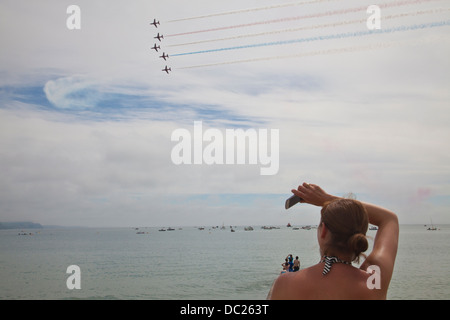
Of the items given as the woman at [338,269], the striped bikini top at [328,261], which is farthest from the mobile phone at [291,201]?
the striped bikini top at [328,261]

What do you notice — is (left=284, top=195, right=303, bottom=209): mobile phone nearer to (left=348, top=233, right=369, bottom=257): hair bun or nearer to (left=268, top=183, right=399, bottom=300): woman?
A: (left=268, top=183, right=399, bottom=300): woman

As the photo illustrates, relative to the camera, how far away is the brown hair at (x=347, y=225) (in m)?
2.24

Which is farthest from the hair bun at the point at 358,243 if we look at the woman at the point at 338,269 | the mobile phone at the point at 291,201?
the mobile phone at the point at 291,201

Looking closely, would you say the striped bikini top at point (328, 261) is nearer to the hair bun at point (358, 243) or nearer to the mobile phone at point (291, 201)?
the hair bun at point (358, 243)

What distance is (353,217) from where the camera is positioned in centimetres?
224

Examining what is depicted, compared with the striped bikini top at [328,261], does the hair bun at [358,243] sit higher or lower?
higher

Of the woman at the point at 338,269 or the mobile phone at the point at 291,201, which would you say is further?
the mobile phone at the point at 291,201

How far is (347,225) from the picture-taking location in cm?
225

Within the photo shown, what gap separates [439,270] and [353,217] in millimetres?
63195

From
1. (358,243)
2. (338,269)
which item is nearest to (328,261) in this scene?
(338,269)

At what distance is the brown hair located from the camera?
2.24 metres

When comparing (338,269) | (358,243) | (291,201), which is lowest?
(338,269)

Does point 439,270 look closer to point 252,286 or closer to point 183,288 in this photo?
point 252,286

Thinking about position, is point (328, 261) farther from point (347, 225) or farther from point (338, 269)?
point (347, 225)
